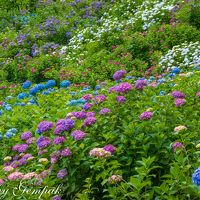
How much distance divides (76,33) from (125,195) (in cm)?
911

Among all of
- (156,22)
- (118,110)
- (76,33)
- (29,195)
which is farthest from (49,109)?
(76,33)

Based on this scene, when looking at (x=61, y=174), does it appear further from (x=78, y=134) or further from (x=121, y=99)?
(x=121, y=99)

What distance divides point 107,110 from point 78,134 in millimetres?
479

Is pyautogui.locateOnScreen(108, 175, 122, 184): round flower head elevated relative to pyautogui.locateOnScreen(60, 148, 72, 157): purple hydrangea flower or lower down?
elevated

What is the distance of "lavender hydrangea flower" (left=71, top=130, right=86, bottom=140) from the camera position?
340 centimetres

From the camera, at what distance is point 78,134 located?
3418 mm

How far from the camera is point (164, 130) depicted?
360cm

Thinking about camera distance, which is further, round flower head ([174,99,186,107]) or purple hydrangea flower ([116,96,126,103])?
purple hydrangea flower ([116,96,126,103])

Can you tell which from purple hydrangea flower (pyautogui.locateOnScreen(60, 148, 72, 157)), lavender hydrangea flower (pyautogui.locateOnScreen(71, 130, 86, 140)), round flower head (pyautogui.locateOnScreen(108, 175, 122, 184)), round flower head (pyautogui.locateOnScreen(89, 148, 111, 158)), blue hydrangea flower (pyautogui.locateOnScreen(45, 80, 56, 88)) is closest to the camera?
round flower head (pyautogui.locateOnScreen(108, 175, 122, 184))

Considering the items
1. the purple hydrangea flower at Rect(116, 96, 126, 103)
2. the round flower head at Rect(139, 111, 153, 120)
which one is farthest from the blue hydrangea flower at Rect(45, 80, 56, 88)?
the round flower head at Rect(139, 111, 153, 120)

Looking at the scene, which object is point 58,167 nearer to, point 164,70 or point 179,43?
point 164,70

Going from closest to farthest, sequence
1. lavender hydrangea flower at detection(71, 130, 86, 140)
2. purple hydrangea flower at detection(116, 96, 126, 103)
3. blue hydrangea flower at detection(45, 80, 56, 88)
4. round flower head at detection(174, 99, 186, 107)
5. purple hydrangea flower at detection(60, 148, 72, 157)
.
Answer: purple hydrangea flower at detection(60, 148, 72, 157)
lavender hydrangea flower at detection(71, 130, 86, 140)
round flower head at detection(174, 99, 186, 107)
purple hydrangea flower at detection(116, 96, 126, 103)
blue hydrangea flower at detection(45, 80, 56, 88)

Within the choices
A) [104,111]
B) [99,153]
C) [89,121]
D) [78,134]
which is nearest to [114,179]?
[99,153]

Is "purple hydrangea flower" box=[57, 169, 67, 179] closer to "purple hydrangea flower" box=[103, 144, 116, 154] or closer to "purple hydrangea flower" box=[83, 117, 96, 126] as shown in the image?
"purple hydrangea flower" box=[103, 144, 116, 154]
